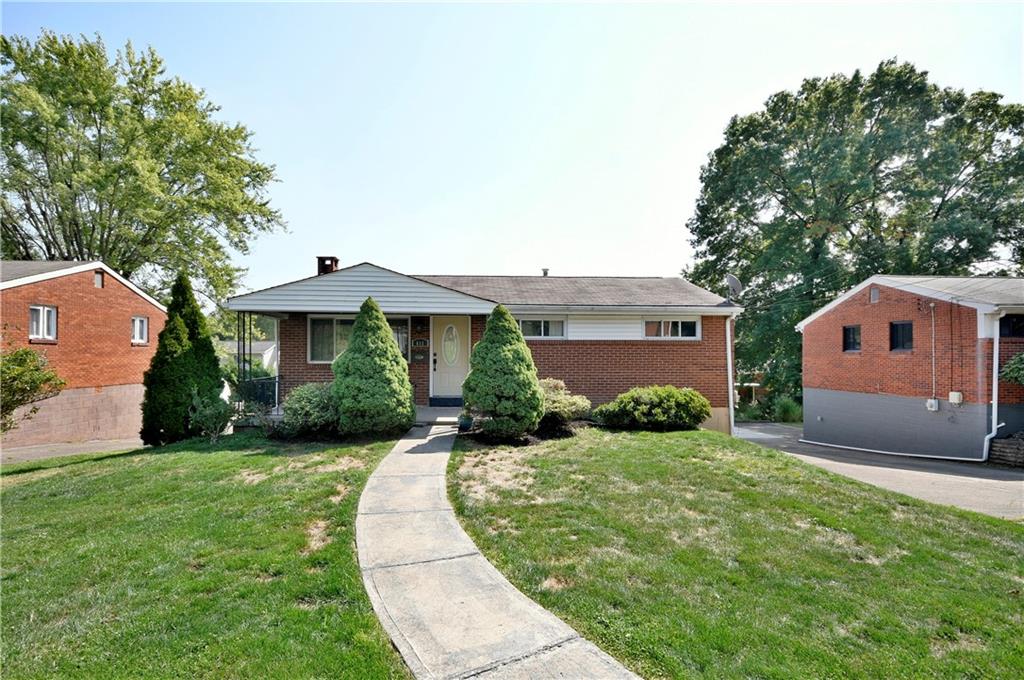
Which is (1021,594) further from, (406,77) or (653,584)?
(406,77)

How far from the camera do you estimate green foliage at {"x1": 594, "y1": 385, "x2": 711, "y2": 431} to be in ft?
32.3

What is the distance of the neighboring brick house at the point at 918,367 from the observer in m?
11.8

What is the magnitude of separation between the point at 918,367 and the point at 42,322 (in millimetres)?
26578

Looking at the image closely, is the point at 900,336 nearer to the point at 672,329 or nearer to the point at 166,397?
the point at 672,329

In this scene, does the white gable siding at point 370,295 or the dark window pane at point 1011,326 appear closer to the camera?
the white gable siding at point 370,295

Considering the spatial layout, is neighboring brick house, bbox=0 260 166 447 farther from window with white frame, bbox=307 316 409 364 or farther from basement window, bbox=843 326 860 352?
basement window, bbox=843 326 860 352

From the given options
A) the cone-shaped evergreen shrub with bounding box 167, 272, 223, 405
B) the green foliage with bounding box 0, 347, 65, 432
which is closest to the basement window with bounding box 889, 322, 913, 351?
the cone-shaped evergreen shrub with bounding box 167, 272, 223, 405

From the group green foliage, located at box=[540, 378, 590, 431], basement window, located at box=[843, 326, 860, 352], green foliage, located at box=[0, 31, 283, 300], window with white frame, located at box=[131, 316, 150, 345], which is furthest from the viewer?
green foliage, located at box=[0, 31, 283, 300]

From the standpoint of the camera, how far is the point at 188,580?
3.46 m

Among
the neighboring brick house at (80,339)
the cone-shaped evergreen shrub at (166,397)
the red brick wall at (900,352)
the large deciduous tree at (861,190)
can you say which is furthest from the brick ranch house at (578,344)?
the large deciduous tree at (861,190)

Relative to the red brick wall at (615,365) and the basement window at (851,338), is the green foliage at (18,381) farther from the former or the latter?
the basement window at (851,338)

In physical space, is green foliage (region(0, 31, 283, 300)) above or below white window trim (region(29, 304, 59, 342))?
above

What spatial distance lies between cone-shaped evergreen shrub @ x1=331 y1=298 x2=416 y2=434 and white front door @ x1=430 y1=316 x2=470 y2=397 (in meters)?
3.31

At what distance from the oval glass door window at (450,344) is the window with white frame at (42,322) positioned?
1179cm
